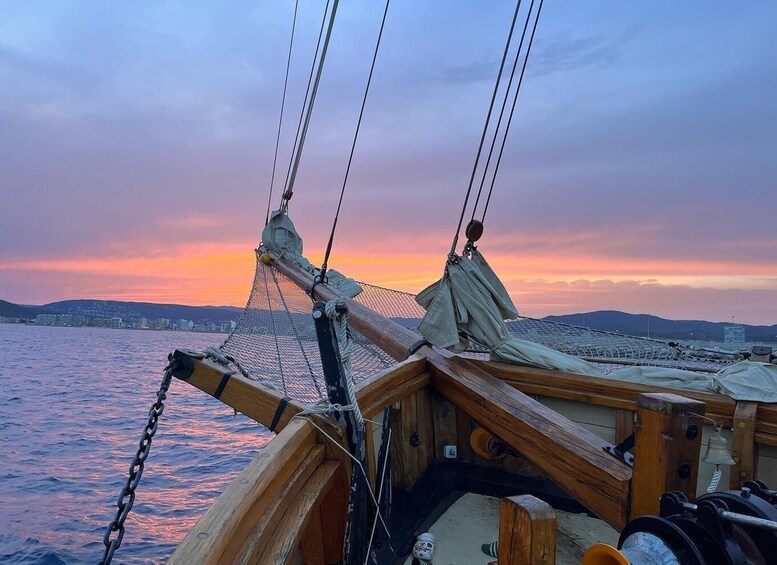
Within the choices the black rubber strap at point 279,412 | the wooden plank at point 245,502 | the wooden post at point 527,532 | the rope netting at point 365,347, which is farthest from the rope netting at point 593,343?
the wooden post at point 527,532

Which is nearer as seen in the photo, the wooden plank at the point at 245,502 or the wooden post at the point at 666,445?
the wooden plank at the point at 245,502

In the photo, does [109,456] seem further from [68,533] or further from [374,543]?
[374,543]

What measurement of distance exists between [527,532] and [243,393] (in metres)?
2.08

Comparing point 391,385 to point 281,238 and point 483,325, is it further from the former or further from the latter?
point 281,238

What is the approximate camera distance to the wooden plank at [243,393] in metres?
2.84

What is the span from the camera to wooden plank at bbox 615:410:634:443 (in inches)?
120

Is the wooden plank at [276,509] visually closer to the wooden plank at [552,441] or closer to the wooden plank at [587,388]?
the wooden plank at [552,441]

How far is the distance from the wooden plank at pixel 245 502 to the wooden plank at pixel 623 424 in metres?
1.90

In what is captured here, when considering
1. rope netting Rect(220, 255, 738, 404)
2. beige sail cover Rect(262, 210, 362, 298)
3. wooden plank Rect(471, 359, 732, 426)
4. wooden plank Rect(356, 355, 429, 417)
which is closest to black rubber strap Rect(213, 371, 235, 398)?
rope netting Rect(220, 255, 738, 404)

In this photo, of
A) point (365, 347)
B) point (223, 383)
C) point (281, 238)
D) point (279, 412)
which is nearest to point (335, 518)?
point (279, 412)

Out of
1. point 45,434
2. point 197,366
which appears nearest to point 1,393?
point 45,434

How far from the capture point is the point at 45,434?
14.3m

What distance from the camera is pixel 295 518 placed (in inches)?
67.0

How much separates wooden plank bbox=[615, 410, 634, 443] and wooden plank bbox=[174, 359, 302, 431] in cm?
178
